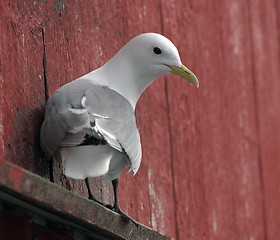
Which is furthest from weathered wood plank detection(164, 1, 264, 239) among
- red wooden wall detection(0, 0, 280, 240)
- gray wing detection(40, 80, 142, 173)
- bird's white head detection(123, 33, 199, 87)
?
gray wing detection(40, 80, 142, 173)

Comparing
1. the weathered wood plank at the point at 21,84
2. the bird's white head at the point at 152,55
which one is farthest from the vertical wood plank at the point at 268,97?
the weathered wood plank at the point at 21,84

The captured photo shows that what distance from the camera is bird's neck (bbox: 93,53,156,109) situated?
1724 mm

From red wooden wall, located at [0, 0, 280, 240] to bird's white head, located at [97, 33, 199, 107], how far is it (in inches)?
5.0

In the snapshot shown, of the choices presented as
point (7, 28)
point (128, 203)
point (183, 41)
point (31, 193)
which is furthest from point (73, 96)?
point (183, 41)

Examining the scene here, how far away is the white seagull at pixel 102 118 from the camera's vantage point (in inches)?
60.9

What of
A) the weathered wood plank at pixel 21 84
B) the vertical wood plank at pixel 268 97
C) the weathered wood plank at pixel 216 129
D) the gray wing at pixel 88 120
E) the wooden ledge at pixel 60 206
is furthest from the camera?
the vertical wood plank at pixel 268 97

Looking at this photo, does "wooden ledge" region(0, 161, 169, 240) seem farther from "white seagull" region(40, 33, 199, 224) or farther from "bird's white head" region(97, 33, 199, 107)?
"bird's white head" region(97, 33, 199, 107)

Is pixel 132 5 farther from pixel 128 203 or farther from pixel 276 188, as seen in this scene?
pixel 276 188

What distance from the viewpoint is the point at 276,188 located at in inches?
115

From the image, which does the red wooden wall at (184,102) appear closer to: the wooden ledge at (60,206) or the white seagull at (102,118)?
the white seagull at (102,118)

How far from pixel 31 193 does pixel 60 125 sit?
1.03ft

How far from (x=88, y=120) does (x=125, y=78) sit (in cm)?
21

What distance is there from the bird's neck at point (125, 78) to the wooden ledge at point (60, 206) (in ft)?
0.78

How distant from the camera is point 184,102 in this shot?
242 cm
